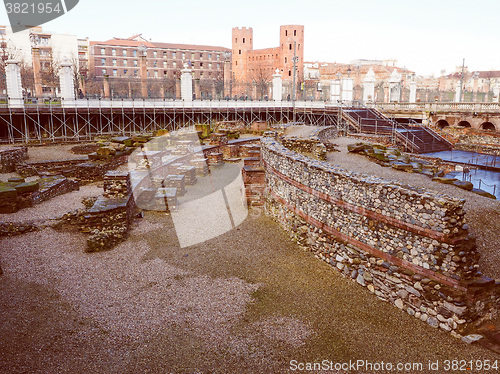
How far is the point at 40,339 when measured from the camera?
221 inches

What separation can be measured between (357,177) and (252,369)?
3.95 m

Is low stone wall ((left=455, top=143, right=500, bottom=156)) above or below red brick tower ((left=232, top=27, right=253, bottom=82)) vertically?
below

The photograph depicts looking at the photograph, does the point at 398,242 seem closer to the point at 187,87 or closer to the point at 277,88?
the point at 187,87

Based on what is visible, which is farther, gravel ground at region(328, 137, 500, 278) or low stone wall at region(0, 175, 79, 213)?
low stone wall at region(0, 175, 79, 213)

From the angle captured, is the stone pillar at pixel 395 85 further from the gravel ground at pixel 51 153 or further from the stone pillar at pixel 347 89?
the gravel ground at pixel 51 153

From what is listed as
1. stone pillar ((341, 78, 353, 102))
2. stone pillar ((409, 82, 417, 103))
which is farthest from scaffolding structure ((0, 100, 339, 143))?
stone pillar ((409, 82, 417, 103))

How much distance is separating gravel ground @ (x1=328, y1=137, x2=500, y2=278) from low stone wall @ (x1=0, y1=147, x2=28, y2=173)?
13106mm

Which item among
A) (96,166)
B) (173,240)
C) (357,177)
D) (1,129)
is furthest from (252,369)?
(1,129)

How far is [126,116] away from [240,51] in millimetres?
57410

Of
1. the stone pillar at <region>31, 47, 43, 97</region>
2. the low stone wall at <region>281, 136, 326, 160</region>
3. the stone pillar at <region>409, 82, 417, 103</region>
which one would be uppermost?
the stone pillar at <region>31, 47, 43, 97</region>

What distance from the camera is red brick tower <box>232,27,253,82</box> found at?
78938 mm

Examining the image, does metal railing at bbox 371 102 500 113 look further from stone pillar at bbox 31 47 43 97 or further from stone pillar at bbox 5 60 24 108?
stone pillar at bbox 31 47 43 97

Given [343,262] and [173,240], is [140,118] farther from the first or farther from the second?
[343,262]

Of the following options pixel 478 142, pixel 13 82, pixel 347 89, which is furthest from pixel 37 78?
pixel 478 142
